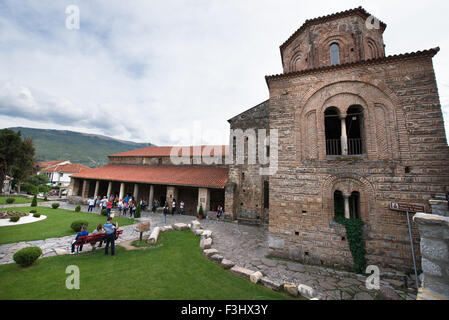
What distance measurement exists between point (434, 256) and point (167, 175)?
18.9m

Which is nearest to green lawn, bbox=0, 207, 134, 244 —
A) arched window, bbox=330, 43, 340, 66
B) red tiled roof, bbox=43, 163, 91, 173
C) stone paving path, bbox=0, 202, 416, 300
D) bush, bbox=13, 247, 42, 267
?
stone paving path, bbox=0, 202, 416, 300

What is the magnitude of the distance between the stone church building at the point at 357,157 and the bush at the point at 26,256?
28.1 feet

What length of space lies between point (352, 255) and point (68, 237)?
13261 mm

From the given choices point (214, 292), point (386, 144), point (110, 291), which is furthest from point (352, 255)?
point (110, 291)

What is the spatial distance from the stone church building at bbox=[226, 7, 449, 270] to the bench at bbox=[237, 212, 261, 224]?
6540 millimetres

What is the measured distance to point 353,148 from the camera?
8672 millimetres

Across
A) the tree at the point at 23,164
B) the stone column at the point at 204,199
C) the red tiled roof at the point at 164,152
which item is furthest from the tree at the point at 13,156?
the stone column at the point at 204,199

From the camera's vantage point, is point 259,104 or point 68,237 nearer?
point 68,237

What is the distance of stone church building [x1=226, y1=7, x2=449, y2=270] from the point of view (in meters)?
6.56

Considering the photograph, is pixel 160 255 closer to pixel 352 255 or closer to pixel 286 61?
pixel 352 255

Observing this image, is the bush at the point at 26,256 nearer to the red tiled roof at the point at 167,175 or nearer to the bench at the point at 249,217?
the red tiled roof at the point at 167,175

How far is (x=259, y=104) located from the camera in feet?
51.2

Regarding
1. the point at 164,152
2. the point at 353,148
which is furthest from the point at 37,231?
the point at 353,148

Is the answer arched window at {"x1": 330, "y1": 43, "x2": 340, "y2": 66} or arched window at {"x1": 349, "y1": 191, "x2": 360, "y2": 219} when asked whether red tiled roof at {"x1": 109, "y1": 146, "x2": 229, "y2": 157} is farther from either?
arched window at {"x1": 349, "y1": 191, "x2": 360, "y2": 219}
